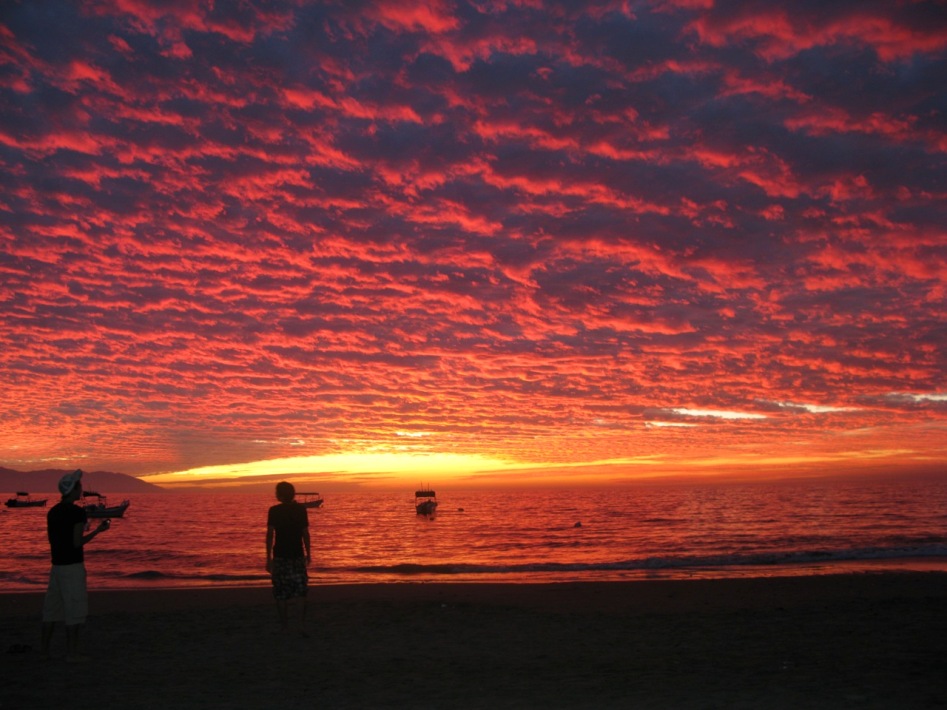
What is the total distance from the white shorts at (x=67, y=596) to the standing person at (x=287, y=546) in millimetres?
2579

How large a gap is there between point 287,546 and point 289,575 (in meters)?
0.46

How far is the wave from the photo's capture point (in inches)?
1046

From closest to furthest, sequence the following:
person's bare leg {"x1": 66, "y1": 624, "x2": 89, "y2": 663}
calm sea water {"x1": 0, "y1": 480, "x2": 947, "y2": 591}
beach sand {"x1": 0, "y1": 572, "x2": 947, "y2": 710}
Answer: beach sand {"x1": 0, "y1": 572, "x2": 947, "y2": 710} → person's bare leg {"x1": 66, "y1": 624, "x2": 89, "y2": 663} → calm sea water {"x1": 0, "y1": 480, "x2": 947, "y2": 591}

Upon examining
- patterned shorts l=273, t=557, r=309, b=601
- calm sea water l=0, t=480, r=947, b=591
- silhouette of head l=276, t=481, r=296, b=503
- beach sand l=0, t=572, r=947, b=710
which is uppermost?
silhouette of head l=276, t=481, r=296, b=503

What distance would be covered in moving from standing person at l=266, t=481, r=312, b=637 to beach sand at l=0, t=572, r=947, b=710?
2.87 ft

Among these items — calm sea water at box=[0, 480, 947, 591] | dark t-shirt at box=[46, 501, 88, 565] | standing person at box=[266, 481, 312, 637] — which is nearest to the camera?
dark t-shirt at box=[46, 501, 88, 565]

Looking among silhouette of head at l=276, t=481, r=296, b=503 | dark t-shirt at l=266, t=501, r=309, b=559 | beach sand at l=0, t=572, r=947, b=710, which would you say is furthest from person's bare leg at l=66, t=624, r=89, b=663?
silhouette of head at l=276, t=481, r=296, b=503

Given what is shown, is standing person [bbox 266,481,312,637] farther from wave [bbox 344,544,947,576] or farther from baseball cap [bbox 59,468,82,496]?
wave [bbox 344,544,947,576]

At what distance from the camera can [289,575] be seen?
34.9 ft

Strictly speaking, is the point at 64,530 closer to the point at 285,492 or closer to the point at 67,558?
the point at 67,558

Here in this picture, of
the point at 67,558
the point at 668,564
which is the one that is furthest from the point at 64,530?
the point at 668,564

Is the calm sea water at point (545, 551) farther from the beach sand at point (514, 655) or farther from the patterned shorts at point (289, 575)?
the patterned shorts at point (289, 575)

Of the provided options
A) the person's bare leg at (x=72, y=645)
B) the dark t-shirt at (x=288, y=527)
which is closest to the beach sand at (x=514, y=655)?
the person's bare leg at (x=72, y=645)

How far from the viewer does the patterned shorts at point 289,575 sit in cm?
1063
